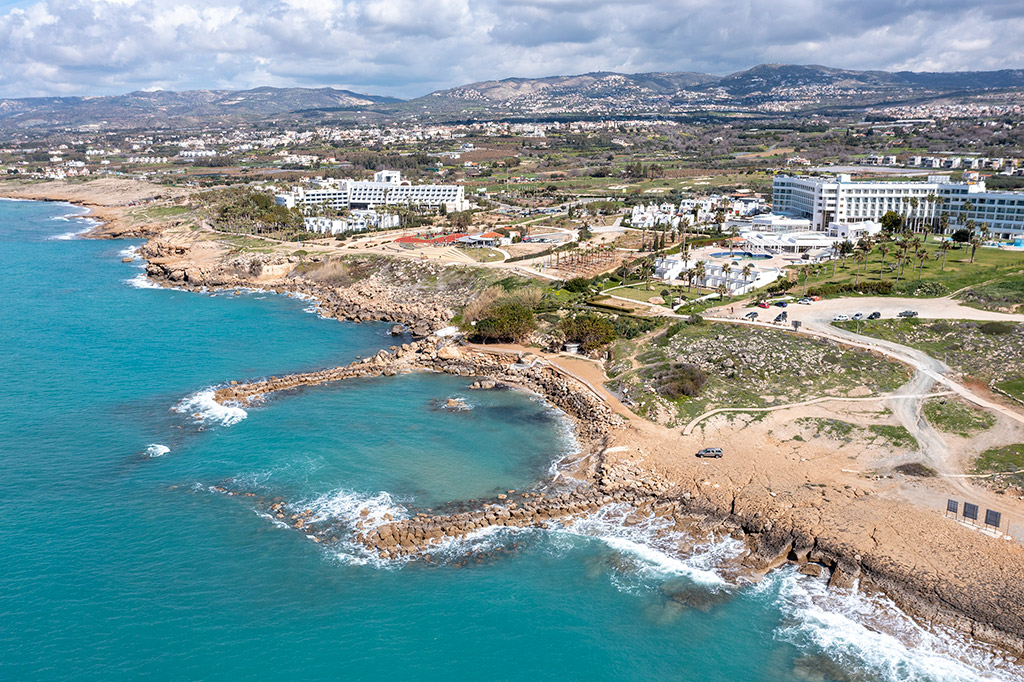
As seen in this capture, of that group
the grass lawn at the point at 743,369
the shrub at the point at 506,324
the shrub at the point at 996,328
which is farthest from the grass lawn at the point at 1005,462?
the shrub at the point at 506,324

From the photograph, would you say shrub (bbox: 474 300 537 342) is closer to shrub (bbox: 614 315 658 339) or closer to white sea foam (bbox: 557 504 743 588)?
shrub (bbox: 614 315 658 339)

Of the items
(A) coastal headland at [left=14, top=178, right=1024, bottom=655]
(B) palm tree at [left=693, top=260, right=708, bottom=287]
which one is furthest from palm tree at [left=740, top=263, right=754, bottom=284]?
(A) coastal headland at [left=14, top=178, right=1024, bottom=655]

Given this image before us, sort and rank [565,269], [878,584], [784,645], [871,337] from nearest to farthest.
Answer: [784,645] < [878,584] < [871,337] < [565,269]

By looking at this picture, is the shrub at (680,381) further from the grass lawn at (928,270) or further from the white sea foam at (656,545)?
the grass lawn at (928,270)

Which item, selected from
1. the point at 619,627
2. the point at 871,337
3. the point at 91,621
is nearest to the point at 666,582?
the point at 619,627

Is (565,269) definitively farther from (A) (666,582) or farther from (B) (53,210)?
(B) (53,210)
